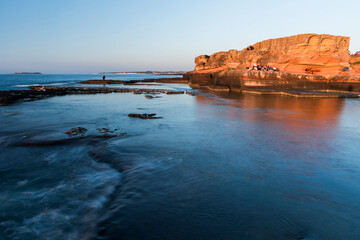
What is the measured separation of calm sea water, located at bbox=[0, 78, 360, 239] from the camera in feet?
12.4

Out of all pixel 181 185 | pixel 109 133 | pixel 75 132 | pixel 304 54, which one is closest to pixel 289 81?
pixel 304 54

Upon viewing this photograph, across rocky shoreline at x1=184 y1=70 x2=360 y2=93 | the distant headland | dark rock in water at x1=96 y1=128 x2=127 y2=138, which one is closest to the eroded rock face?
the distant headland

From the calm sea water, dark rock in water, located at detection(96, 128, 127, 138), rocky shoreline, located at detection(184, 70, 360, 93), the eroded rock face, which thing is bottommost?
the calm sea water

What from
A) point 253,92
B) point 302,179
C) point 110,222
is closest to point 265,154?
point 302,179

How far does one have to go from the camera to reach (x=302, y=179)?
549 centimetres

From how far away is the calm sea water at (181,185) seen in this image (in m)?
3.77

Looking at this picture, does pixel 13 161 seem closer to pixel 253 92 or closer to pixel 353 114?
pixel 353 114

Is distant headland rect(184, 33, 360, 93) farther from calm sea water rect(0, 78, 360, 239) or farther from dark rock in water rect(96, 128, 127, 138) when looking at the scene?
dark rock in water rect(96, 128, 127, 138)

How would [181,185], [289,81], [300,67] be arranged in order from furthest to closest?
1. [300,67]
2. [289,81]
3. [181,185]

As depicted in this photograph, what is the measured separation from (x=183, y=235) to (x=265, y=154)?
4.73 m

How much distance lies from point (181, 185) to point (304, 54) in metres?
36.9

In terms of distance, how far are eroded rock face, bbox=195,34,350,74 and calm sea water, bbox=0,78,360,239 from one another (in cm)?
2662

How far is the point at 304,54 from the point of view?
34375 millimetres

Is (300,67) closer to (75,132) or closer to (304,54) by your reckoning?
(304,54)
